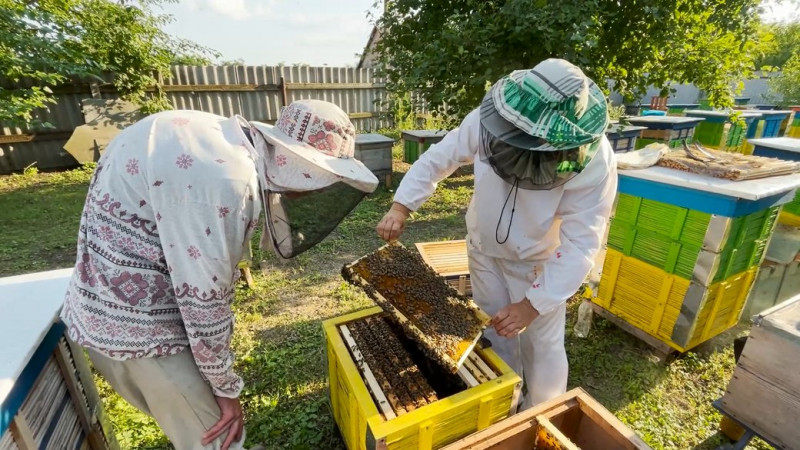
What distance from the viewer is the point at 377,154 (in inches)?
277

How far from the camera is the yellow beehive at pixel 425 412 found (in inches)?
57.7

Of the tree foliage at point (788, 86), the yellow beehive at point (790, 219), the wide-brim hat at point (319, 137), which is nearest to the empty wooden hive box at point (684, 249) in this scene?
the yellow beehive at point (790, 219)

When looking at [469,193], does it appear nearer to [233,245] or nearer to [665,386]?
[665,386]

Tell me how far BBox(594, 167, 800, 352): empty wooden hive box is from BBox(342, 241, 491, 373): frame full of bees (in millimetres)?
1730

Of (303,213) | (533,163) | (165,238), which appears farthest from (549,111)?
(165,238)

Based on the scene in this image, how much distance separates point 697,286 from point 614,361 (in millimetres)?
847

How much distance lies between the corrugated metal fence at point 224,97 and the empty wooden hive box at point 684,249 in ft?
12.3

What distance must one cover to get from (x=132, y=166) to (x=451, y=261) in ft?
9.48

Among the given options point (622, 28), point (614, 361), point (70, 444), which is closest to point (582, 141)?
point (70, 444)

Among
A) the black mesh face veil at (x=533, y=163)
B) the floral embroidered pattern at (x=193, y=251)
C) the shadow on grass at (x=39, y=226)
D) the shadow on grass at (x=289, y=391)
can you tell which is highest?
the black mesh face veil at (x=533, y=163)

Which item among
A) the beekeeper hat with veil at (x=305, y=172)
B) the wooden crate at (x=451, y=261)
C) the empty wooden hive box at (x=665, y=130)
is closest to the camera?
the beekeeper hat with veil at (x=305, y=172)

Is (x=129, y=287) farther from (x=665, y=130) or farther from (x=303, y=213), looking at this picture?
(x=665, y=130)

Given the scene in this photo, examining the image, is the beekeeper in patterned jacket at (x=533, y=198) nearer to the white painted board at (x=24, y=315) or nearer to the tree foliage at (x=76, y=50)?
the white painted board at (x=24, y=315)

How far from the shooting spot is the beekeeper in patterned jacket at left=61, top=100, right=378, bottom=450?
113 centimetres
